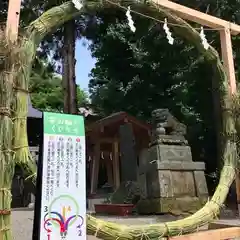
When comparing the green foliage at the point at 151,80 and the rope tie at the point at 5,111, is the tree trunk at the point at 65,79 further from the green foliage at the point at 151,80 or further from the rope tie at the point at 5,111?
the rope tie at the point at 5,111

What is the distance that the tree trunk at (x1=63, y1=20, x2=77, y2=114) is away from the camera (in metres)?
A: 9.60

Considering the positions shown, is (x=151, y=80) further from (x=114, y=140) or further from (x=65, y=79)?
(x=65, y=79)

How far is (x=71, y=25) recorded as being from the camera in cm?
1025

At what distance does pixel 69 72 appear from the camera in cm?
983

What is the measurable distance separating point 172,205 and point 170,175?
27.5 inches

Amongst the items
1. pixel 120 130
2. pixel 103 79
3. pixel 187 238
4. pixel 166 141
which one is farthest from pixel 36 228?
pixel 103 79

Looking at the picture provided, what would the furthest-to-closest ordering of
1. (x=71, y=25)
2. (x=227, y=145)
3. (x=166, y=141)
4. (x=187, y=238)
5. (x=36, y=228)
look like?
(x=71, y=25)
(x=166, y=141)
(x=227, y=145)
(x=187, y=238)
(x=36, y=228)

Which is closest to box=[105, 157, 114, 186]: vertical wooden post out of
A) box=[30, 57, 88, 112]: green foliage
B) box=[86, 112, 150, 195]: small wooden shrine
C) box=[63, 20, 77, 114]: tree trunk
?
box=[86, 112, 150, 195]: small wooden shrine

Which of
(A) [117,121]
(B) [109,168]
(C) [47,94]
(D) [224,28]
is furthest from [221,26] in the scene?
(C) [47,94]

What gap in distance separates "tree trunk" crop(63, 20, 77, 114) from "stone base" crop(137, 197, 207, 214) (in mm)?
3339

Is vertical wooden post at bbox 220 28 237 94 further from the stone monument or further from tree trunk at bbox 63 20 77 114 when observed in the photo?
tree trunk at bbox 63 20 77 114

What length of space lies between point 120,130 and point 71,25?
3.84 meters

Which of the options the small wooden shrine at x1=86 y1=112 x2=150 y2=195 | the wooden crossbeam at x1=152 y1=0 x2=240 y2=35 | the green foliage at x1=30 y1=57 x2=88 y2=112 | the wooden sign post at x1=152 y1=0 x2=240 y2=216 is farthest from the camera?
the green foliage at x1=30 y1=57 x2=88 y2=112

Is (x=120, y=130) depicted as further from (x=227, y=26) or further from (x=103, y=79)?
(x=227, y=26)
